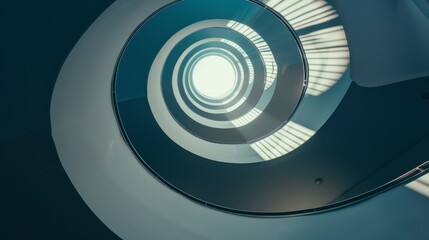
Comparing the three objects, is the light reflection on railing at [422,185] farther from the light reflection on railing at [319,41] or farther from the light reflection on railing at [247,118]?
the light reflection on railing at [247,118]

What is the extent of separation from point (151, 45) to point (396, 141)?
496cm

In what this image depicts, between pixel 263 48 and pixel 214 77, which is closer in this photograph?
pixel 263 48

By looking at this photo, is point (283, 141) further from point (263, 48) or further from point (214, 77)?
point (214, 77)

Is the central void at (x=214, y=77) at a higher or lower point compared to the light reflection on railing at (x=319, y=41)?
higher

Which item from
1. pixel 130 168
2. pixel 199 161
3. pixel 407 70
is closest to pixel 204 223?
pixel 130 168

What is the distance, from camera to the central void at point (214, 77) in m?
10.9

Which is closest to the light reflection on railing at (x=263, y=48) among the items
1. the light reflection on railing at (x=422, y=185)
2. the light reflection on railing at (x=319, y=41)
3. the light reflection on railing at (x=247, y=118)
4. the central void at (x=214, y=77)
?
the light reflection on railing at (x=247, y=118)

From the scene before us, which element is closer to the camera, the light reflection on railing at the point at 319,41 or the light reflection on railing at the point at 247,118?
the light reflection on railing at the point at 319,41

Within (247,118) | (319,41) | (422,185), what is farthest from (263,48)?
(422,185)

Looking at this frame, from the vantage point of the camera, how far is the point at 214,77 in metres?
11.9

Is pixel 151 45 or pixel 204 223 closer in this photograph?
pixel 204 223

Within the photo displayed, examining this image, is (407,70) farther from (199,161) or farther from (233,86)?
(233,86)

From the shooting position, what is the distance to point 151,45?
6.22 m

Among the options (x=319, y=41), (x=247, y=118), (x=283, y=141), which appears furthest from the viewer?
(x=247, y=118)
